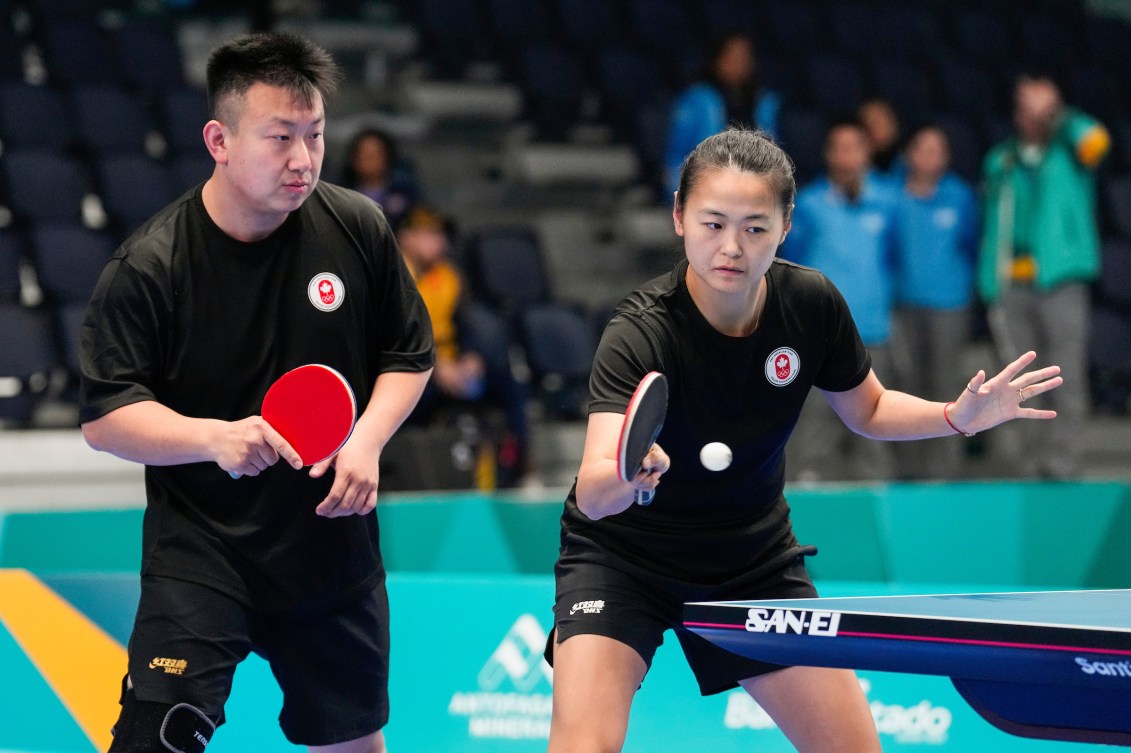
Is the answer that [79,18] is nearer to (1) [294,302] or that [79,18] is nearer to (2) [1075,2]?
(1) [294,302]

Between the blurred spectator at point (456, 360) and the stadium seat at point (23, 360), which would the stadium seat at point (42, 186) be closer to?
the stadium seat at point (23, 360)

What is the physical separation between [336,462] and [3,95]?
5.93 m

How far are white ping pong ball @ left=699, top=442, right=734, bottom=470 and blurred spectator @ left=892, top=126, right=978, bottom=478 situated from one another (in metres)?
4.90

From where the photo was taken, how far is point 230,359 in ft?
9.55

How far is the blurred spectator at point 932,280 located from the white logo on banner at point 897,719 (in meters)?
3.40

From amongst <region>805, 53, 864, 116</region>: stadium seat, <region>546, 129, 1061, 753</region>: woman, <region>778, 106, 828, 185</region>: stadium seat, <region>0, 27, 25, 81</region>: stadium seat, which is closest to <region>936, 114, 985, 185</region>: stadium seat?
<region>805, 53, 864, 116</region>: stadium seat

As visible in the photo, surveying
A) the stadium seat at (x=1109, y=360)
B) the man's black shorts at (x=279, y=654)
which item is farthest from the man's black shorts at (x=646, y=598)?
the stadium seat at (x=1109, y=360)

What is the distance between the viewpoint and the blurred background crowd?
707 centimetres

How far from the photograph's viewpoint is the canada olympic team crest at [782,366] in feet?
9.50

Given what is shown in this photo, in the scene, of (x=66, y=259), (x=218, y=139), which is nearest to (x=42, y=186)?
(x=66, y=259)

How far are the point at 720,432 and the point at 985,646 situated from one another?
2.56ft

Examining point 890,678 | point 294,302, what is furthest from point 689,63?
point 294,302

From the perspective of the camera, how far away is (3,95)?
26.0 ft

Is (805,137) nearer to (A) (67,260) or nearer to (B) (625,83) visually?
(B) (625,83)
